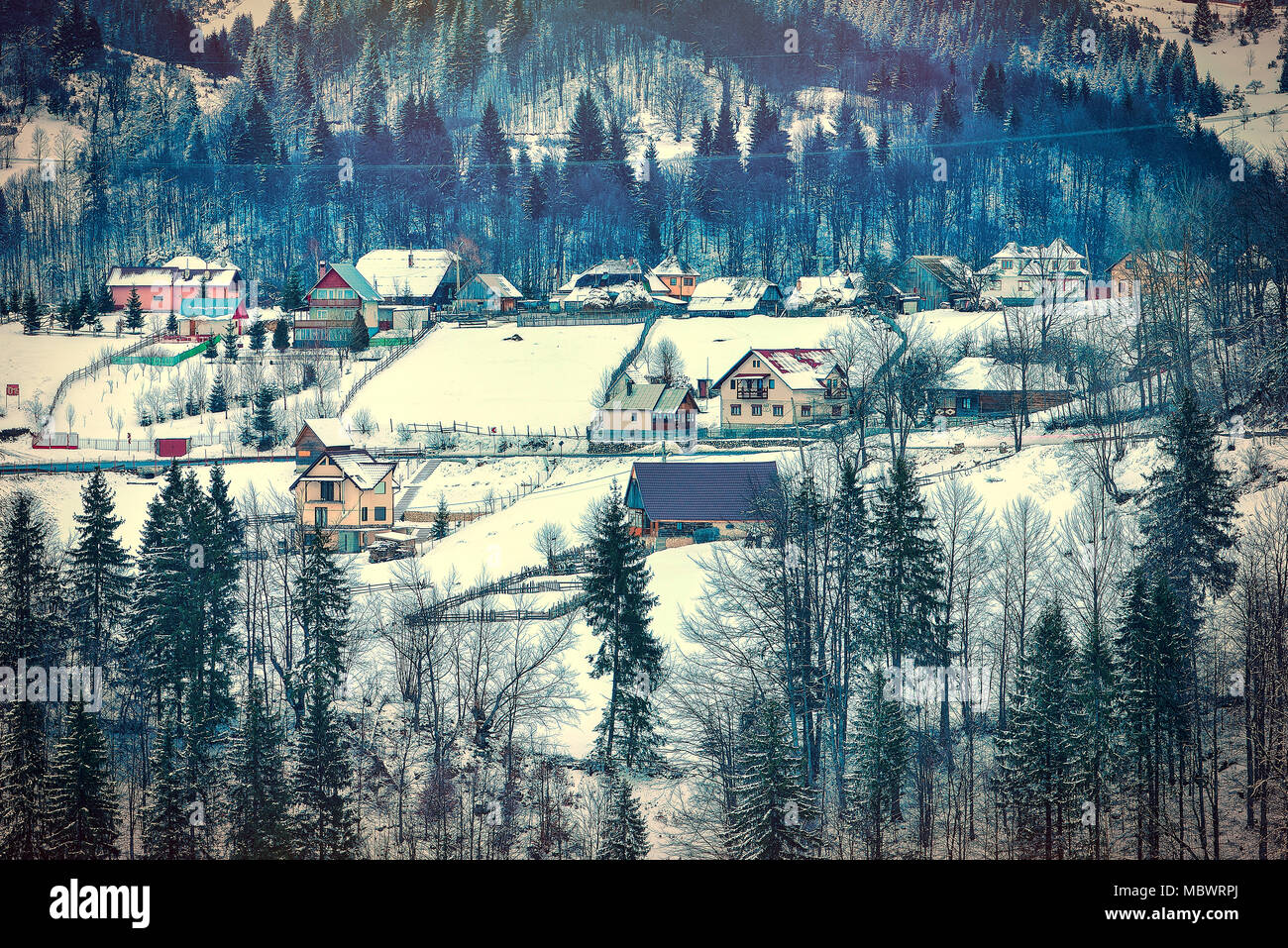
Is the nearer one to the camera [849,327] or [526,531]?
[526,531]

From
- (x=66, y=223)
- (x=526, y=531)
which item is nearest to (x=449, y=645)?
(x=526, y=531)

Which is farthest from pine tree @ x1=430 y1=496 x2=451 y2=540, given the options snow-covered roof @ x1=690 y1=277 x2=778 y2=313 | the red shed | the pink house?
snow-covered roof @ x1=690 y1=277 x2=778 y2=313

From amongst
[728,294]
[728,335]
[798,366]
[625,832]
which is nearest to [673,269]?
[728,294]

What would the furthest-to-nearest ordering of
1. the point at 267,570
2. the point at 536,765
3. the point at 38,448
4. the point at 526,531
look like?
the point at 38,448
the point at 526,531
the point at 267,570
the point at 536,765

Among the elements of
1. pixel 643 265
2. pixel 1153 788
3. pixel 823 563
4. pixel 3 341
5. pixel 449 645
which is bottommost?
pixel 1153 788

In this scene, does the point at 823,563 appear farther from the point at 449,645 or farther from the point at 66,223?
the point at 66,223

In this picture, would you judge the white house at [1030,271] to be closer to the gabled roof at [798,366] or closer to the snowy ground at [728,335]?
the snowy ground at [728,335]

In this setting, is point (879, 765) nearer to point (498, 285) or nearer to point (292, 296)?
point (292, 296)
